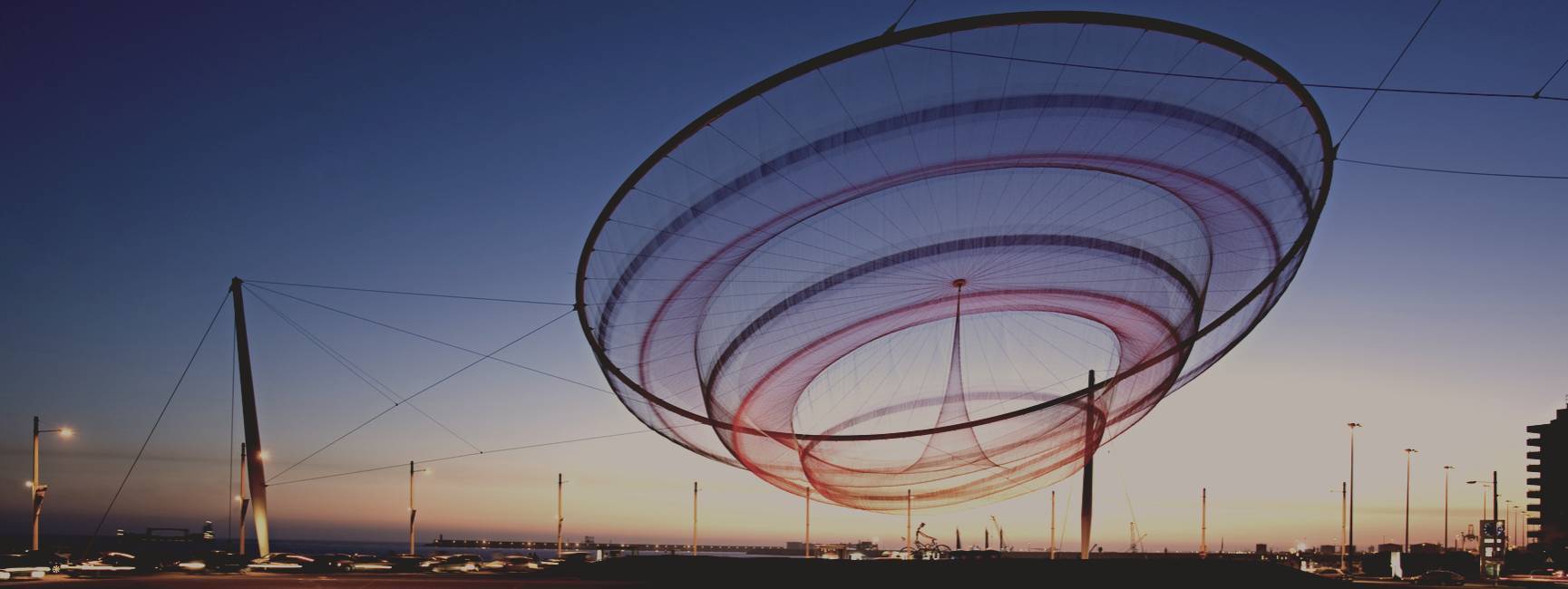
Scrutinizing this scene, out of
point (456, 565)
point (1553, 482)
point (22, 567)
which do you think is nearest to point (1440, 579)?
point (456, 565)

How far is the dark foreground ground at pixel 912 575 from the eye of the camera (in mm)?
18266

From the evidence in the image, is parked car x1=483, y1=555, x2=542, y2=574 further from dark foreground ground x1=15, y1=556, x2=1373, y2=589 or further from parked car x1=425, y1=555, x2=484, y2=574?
dark foreground ground x1=15, y1=556, x2=1373, y2=589

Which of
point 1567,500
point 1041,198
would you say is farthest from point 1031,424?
Result: point 1567,500

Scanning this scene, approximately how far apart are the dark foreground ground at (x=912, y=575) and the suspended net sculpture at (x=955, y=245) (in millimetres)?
2090

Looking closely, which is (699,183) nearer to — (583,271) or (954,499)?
Result: (583,271)

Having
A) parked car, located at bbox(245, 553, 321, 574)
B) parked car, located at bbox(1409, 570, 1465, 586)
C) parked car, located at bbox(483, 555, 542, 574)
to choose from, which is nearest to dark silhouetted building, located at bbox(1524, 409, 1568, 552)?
parked car, located at bbox(1409, 570, 1465, 586)

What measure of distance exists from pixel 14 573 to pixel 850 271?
26.4 m

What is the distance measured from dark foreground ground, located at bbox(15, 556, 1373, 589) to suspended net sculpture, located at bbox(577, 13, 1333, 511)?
209 centimetres

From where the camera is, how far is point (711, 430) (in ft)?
66.1

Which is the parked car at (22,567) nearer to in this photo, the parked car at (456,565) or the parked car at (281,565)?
the parked car at (281,565)

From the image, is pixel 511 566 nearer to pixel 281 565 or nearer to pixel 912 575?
pixel 281 565

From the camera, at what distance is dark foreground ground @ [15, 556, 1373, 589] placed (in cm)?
1827

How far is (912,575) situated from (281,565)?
21.5 m

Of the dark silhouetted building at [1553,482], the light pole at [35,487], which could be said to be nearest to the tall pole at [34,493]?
the light pole at [35,487]
